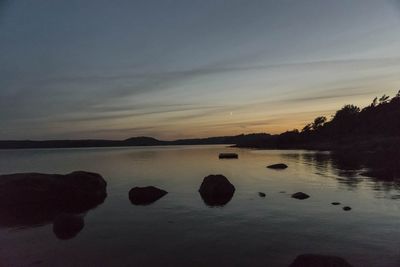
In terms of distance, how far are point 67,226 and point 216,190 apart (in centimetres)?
1709

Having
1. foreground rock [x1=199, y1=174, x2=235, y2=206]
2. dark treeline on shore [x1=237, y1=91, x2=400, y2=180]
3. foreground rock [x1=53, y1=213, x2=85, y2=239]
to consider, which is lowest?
foreground rock [x1=53, y1=213, x2=85, y2=239]

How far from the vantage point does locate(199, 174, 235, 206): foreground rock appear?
38.0m

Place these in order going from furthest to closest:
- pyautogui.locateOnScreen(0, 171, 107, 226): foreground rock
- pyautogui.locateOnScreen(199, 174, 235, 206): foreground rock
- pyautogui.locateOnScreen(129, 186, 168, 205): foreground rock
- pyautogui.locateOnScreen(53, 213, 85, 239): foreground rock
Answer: pyautogui.locateOnScreen(199, 174, 235, 206): foreground rock, pyautogui.locateOnScreen(129, 186, 168, 205): foreground rock, pyautogui.locateOnScreen(0, 171, 107, 226): foreground rock, pyautogui.locateOnScreen(53, 213, 85, 239): foreground rock

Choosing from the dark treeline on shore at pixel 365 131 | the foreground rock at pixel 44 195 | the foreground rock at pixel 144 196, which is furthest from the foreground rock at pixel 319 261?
the dark treeline on shore at pixel 365 131

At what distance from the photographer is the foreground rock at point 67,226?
81.7ft

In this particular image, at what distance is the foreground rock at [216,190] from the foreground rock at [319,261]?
69.7ft

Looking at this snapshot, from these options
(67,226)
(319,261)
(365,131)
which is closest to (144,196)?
(67,226)

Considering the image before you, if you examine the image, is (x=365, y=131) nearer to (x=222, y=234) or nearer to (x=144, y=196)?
(x=144, y=196)

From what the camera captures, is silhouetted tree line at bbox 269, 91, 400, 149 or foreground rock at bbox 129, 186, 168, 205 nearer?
foreground rock at bbox 129, 186, 168, 205

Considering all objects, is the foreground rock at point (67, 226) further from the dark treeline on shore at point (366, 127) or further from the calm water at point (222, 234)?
the dark treeline on shore at point (366, 127)

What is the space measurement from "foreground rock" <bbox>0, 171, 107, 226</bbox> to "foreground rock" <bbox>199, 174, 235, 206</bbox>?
11.0 meters

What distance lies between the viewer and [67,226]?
26.6 meters

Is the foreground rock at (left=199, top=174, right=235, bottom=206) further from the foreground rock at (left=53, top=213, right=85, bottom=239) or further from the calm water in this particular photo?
the foreground rock at (left=53, top=213, right=85, bottom=239)

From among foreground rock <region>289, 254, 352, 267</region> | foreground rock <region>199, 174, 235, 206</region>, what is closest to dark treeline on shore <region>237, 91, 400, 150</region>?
foreground rock <region>199, 174, 235, 206</region>
